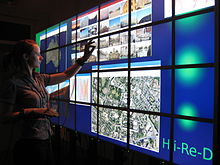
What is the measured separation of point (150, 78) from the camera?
5.54 feet

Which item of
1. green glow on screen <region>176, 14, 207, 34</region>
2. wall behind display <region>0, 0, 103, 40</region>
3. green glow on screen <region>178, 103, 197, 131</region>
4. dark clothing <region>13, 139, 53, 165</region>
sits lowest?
dark clothing <region>13, 139, 53, 165</region>

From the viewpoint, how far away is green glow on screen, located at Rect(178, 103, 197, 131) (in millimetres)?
1408

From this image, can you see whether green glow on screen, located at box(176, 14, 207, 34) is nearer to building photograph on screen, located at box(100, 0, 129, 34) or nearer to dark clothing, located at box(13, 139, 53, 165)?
building photograph on screen, located at box(100, 0, 129, 34)

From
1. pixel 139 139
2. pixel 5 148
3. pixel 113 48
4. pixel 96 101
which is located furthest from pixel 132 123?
pixel 5 148

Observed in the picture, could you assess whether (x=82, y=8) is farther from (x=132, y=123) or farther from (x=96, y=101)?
(x=132, y=123)

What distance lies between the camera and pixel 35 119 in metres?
1.53

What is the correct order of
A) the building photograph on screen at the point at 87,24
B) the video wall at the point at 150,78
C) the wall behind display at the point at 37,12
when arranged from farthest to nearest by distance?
the wall behind display at the point at 37,12 < the building photograph on screen at the point at 87,24 < the video wall at the point at 150,78

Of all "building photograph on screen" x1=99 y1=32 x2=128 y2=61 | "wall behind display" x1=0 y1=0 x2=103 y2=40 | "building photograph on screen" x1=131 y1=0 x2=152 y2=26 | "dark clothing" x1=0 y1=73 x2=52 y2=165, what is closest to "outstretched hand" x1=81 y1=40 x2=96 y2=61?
"building photograph on screen" x1=99 y1=32 x2=128 y2=61

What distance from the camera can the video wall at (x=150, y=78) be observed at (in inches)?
54.0

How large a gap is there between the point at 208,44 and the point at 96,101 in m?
1.28

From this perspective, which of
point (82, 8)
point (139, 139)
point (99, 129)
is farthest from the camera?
point (82, 8)

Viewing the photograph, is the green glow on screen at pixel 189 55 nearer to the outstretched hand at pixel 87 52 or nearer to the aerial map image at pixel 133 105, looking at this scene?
the aerial map image at pixel 133 105

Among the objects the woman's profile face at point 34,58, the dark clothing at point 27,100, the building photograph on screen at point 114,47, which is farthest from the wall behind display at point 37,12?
the dark clothing at point 27,100

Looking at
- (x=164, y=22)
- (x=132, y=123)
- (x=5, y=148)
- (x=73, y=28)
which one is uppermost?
(x=73, y=28)
